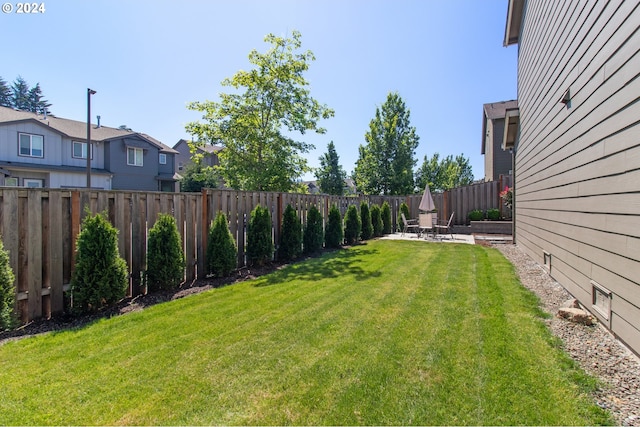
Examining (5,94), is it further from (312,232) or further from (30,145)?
(312,232)

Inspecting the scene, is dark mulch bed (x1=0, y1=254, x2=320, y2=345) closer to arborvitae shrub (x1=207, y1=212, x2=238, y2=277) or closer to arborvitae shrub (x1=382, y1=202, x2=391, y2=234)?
arborvitae shrub (x1=207, y1=212, x2=238, y2=277)

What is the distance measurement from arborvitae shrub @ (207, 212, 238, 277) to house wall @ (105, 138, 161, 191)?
20676 millimetres

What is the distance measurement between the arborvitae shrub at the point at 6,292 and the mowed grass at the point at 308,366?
412 mm

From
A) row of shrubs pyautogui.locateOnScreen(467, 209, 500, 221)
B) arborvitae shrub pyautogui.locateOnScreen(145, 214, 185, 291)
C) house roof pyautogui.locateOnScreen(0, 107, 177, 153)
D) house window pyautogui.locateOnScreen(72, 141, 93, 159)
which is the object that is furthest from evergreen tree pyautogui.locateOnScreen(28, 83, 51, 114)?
row of shrubs pyautogui.locateOnScreen(467, 209, 500, 221)

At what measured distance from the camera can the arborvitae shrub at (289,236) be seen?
23.6 ft

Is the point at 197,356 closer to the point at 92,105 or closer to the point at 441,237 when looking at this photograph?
the point at 441,237

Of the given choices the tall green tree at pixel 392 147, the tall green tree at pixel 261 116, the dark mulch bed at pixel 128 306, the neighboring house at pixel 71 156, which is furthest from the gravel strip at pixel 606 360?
the neighboring house at pixel 71 156

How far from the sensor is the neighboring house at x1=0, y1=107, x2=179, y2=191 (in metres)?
17.3

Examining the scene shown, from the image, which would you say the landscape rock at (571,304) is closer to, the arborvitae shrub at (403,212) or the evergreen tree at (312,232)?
the evergreen tree at (312,232)

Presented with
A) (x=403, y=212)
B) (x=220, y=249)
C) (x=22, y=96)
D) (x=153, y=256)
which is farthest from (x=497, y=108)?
(x=22, y=96)

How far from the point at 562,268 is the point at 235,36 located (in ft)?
34.8

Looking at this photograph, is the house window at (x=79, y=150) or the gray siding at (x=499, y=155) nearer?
the gray siding at (x=499, y=155)

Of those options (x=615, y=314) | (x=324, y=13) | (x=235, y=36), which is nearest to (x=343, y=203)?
(x=324, y=13)

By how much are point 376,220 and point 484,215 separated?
4.56 metres
